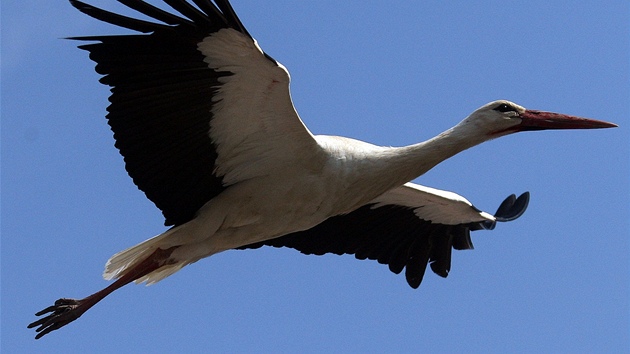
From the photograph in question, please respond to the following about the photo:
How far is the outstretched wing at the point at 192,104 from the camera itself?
6.20 metres

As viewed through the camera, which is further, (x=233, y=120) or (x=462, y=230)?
(x=462, y=230)

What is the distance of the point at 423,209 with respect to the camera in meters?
8.38

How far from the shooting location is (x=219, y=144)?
6.91 m

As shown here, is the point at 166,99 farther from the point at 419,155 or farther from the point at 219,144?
the point at 419,155

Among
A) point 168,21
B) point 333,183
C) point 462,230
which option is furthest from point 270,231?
point 462,230

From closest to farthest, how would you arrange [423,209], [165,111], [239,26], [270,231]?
[239,26] < [165,111] < [270,231] < [423,209]

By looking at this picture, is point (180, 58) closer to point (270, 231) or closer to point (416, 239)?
point (270, 231)

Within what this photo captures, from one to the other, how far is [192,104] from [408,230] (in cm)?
255

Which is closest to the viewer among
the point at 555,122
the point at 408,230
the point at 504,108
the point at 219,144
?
the point at 219,144

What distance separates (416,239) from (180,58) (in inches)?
115

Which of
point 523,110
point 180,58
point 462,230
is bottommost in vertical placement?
point 462,230

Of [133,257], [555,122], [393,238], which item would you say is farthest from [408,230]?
[133,257]

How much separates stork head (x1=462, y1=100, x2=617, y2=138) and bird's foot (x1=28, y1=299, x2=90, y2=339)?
275 cm

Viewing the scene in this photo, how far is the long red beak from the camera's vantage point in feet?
24.0
